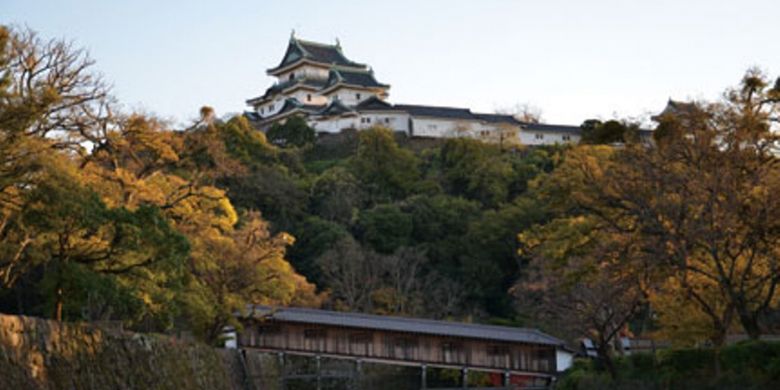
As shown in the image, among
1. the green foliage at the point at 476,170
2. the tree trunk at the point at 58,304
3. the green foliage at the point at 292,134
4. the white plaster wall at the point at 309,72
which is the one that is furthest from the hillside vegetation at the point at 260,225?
the white plaster wall at the point at 309,72

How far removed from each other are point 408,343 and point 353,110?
34.8 meters

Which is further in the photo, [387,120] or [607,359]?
[387,120]

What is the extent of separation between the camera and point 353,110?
2749 inches

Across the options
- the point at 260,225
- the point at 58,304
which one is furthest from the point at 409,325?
the point at 58,304

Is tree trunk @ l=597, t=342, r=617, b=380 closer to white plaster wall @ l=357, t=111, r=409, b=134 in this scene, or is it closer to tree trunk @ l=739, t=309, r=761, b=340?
tree trunk @ l=739, t=309, r=761, b=340

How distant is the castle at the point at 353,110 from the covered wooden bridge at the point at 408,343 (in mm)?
29743

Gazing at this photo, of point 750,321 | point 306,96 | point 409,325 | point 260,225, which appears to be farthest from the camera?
point 306,96

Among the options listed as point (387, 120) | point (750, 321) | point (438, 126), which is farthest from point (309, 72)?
point (750, 321)

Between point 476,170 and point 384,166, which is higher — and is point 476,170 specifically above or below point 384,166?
below

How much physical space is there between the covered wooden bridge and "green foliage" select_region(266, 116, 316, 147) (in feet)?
98.6

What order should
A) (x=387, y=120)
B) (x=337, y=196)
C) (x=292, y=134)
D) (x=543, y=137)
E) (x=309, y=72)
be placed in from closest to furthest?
(x=337, y=196), (x=292, y=134), (x=387, y=120), (x=543, y=137), (x=309, y=72)

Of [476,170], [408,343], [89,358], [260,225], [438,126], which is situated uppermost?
[438,126]

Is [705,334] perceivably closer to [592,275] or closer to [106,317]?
[592,275]

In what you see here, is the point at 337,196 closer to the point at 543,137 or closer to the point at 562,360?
the point at 562,360
